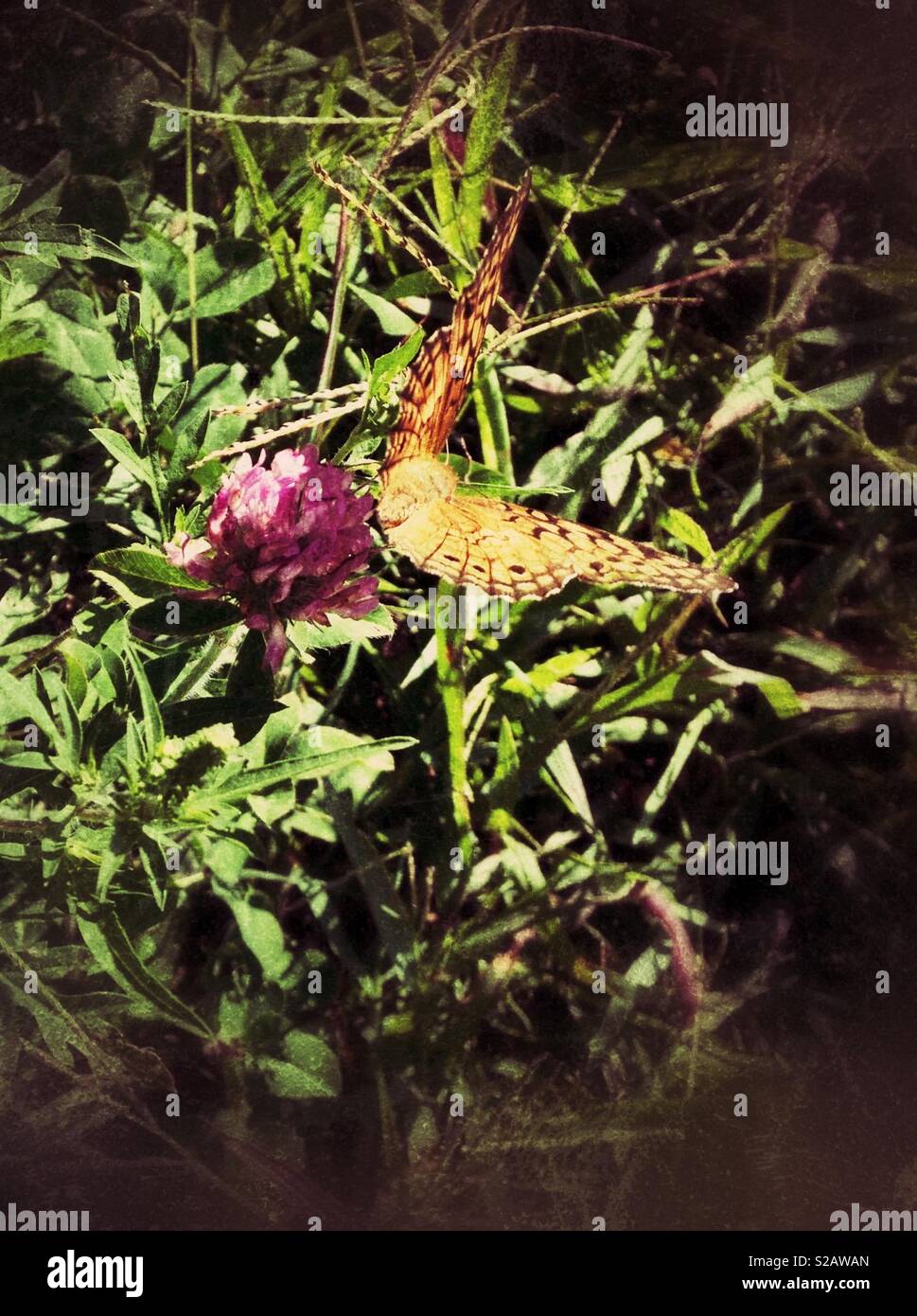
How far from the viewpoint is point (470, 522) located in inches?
36.1

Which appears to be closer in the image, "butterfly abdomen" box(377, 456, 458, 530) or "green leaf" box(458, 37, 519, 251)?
"butterfly abdomen" box(377, 456, 458, 530)

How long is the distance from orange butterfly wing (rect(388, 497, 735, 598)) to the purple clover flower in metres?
0.04

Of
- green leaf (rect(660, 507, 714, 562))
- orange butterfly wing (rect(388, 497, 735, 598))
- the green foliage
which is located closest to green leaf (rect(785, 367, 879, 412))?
the green foliage

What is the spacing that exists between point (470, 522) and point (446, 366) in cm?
12

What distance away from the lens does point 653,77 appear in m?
1.16

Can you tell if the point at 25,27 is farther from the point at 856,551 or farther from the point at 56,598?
the point at 856,551

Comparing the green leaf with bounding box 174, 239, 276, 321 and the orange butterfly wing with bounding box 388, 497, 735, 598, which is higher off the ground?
the green leaf with bounding box 174, 239, 276, 321

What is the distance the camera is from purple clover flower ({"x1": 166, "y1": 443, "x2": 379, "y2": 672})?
84 centimetres

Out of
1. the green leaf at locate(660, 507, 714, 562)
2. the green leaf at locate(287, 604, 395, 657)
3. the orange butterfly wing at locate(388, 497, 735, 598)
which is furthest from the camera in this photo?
the green leaf at locate(660, 507, 714, 562)

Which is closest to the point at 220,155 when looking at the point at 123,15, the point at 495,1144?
the point at 123,15

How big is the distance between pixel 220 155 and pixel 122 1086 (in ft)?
2.91

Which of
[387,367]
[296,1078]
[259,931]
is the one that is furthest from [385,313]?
[296,1078]

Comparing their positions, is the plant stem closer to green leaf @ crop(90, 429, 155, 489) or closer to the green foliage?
the green foliage

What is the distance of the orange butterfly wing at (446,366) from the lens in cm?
87
